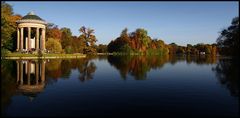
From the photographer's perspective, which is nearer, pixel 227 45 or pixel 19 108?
pixel 19 108

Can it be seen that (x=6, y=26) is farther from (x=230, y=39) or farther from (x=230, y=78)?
(x=230, y=39)

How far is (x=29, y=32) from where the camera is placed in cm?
8481

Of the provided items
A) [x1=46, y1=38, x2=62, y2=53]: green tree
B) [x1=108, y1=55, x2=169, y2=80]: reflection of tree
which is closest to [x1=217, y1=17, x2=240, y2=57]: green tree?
[x1=108, y1=55, x2=169, y2=80]: reflection of tree

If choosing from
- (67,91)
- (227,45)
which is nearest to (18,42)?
(227,45)

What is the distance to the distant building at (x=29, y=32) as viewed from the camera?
83.5 metres

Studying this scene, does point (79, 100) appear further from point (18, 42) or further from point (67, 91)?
point (18, 42)

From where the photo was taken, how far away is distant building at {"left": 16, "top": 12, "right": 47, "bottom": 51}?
83.5m

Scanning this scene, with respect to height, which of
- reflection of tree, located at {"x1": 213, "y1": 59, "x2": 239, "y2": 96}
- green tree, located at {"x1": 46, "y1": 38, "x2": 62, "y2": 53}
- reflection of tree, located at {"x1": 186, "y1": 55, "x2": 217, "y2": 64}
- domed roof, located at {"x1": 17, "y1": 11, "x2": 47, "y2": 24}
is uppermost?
domed roof, located at {"x1": 17, "y1": 11, "x2": 47, "y2": 24}

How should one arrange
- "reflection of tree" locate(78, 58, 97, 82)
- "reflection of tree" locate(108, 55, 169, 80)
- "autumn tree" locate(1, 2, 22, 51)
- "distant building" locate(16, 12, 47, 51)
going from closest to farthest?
"reflection of tree" locate(78, 58, 97, 82), "reflection of tree" locate(108, 55, 169, 80), "autumn tree" locate(1, 2, 22, 51), "distant building" locate(16, 12, 47, 51)

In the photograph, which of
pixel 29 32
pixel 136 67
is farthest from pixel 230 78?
pixel 29 32

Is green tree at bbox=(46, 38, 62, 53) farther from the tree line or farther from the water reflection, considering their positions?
the water reflection

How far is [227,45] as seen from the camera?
79.8m

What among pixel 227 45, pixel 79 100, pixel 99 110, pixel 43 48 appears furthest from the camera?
pixel 43 48

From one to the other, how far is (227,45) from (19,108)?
75.9 m
